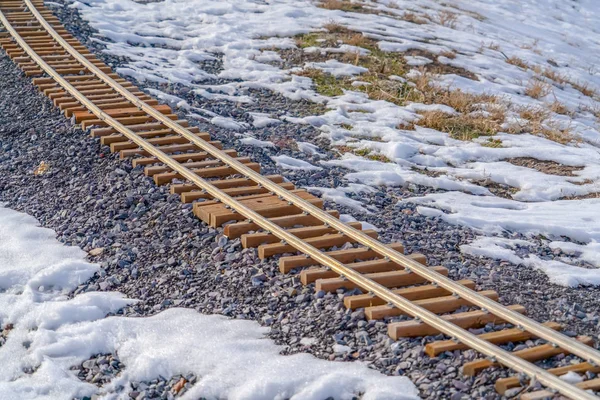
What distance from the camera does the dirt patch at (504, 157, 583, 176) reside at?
396 inches

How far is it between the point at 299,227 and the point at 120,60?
7.16 meters

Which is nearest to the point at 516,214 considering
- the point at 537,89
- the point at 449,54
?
the point at 537,89

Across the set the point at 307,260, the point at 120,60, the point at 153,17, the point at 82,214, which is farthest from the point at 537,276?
the point at 153,17

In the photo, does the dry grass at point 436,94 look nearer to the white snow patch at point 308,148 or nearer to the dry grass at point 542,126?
the dry grass at point 542,126

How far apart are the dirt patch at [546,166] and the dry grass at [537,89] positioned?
3480 mm

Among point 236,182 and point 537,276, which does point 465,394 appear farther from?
point 236,182

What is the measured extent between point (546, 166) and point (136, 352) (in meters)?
6.94

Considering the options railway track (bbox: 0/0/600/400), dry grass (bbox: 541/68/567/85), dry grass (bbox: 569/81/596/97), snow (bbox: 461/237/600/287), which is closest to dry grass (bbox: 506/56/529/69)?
dry grass (bbox: 541/68/567/85)

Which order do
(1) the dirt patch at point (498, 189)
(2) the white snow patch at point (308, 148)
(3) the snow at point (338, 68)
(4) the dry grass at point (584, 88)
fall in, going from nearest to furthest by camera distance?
1. (1) the dirt patch at point (498, 189)
2. (2) the white snow patch at point (308, 148)
3. (3) the snow at point (338, 68)
4. (4) the dry grass at point (584, 88)

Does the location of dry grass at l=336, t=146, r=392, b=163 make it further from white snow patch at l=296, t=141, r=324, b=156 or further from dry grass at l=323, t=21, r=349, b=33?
dry grass at l=323, t=21, r=349, b=33

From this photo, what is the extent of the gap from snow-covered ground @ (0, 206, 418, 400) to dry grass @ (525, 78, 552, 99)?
968 centimetres

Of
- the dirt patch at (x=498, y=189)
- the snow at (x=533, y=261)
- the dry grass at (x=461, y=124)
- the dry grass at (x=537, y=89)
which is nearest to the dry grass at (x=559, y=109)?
the dry grass at (x=537, y=89)

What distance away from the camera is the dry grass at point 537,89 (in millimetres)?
13539

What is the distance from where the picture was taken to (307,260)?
6.09 meters
